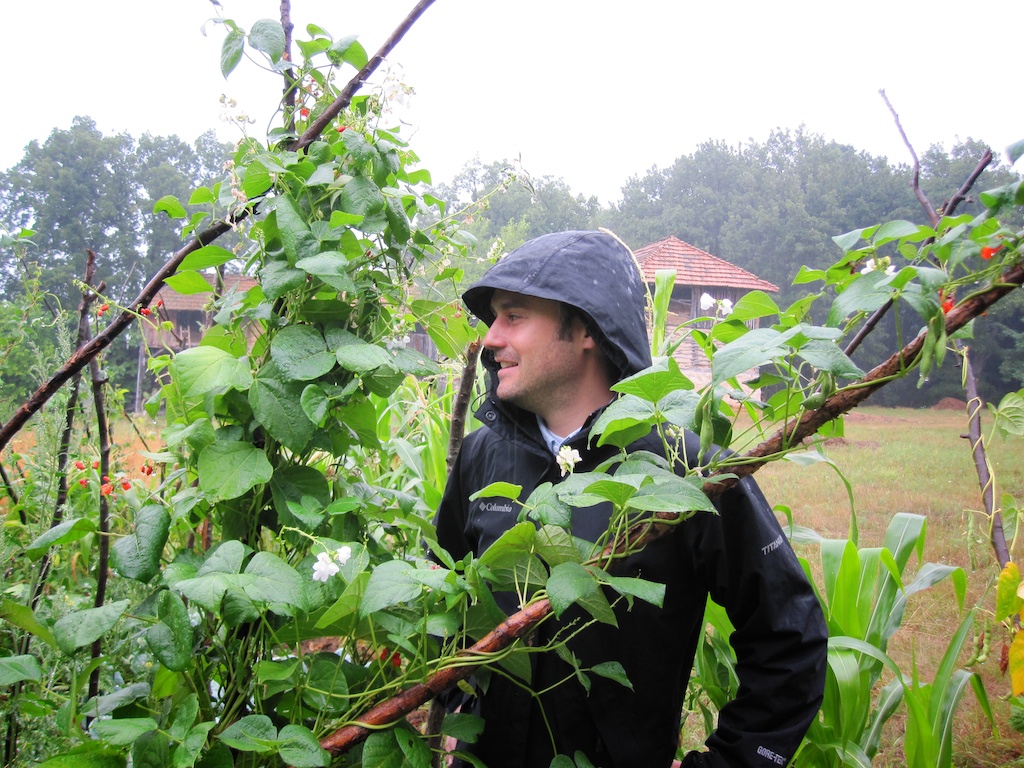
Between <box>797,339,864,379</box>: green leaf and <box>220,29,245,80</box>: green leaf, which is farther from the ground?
<box>220,29,245,80</box>: green leaf

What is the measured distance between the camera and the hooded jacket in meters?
0.80

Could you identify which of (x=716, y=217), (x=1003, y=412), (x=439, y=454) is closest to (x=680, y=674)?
(x=1003, y=412)

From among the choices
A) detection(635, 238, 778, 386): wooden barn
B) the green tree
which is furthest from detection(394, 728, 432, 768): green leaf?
the green tree

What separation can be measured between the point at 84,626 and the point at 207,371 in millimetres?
214

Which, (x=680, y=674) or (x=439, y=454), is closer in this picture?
(x=680, y=674)

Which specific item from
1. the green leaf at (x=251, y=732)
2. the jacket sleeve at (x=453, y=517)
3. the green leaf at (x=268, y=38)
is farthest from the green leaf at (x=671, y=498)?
the jacket sleeve at (x=453, y=517)

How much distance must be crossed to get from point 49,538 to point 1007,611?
1048 millimetres

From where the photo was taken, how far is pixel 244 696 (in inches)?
23.1

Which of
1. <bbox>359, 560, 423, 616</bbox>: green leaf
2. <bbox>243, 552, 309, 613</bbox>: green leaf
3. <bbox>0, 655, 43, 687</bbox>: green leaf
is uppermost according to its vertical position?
<bbox>243, 552, 309, 613</bbox>: green leaf

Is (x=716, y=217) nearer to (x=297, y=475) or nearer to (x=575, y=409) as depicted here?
(x=575, y=409)

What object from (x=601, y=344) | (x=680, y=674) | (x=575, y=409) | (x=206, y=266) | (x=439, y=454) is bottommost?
(x=680, y=674)

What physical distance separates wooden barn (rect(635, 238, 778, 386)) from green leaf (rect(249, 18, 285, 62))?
1.14 m

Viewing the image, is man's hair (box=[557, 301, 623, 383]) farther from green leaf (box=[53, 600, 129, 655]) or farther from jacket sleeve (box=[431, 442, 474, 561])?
green leaf (box=[53, 600, 129, 655])

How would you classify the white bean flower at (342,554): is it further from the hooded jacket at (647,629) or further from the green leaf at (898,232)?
the green leaf at (898,232)
